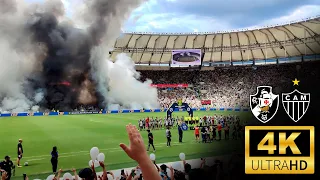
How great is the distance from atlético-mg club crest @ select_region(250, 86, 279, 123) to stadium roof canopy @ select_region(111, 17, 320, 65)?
25529 millimetres

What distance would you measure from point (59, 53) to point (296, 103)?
21.1 m

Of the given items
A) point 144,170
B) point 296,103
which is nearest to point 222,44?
point 296,103

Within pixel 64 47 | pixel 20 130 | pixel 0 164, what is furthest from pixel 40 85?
pixel 0 164

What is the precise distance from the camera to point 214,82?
3488 centimetres

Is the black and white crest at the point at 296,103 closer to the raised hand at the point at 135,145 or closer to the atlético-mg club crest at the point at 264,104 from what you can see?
the atlético-mg club crest at the point at 264,104

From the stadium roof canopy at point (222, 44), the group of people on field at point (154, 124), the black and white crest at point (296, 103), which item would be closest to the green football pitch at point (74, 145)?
the group of people on field at point (154, 124)

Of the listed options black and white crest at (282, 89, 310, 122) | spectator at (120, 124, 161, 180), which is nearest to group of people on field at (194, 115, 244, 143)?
black and white crest at (282, 89, 310, 122)

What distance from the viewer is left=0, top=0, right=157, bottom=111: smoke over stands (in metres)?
22.3

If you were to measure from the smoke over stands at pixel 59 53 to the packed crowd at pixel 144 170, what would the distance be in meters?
15.8

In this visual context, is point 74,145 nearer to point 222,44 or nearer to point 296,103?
point 296,103

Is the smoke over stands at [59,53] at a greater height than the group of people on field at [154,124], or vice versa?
the smoke over stands at [59,53]

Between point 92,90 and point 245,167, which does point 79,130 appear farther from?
point 92,90

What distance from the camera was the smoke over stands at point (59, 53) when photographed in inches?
877

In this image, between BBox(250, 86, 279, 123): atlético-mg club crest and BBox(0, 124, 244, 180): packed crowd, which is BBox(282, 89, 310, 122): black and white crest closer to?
BBox(250, 86, 279, 123): atlético-mg club crest
